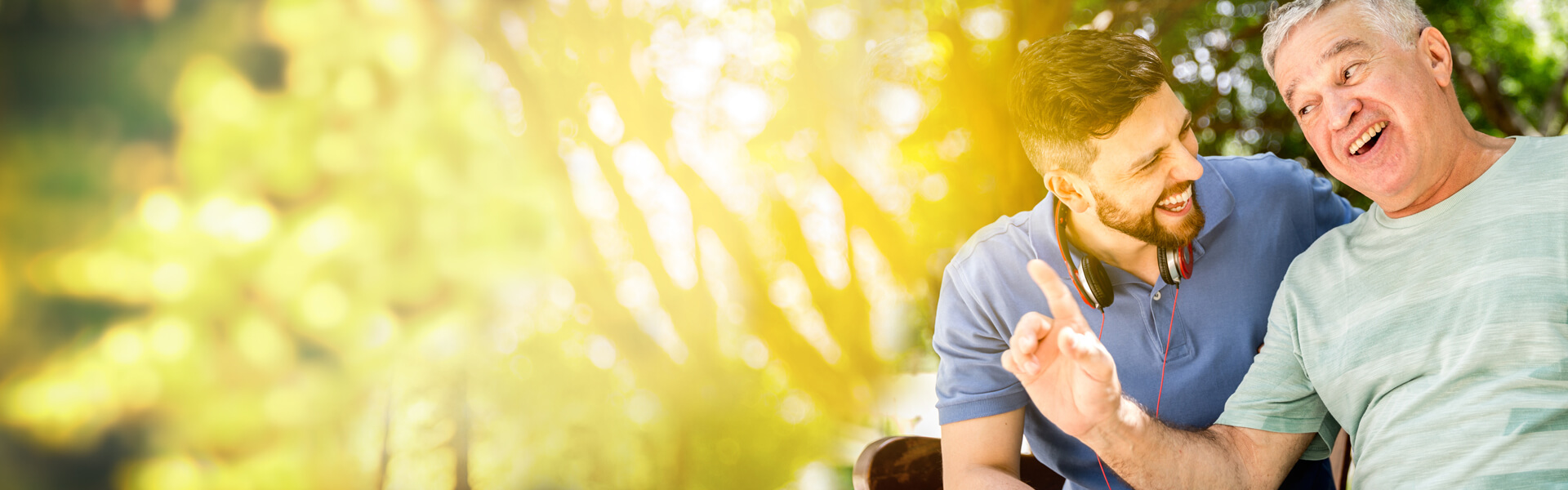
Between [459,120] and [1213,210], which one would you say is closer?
[1213,210]

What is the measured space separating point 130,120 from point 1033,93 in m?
2.72

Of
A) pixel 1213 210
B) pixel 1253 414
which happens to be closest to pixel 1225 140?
pixel 1213 210

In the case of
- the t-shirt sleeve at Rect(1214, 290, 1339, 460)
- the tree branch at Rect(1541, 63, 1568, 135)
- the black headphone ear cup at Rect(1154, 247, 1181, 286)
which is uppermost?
the black headphone ear cup at Rect(1154, 247, 1181, 286)

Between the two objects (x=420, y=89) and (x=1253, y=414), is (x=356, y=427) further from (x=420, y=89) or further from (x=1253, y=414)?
(x=1253, y=414)

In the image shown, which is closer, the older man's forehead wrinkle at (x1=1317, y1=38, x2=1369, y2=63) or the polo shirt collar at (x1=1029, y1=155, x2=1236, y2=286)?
the older man's forehead wrinkle at (x1=1317, y1=38, x2=1369, y2=63)

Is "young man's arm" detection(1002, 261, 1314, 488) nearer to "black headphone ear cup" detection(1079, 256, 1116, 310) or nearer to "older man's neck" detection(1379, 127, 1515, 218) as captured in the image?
"black headphone ear cup" detection(1079, 256, 1116, 310)

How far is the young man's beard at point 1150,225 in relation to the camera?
51.8 inches

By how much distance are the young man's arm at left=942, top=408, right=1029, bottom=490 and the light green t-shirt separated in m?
0.34

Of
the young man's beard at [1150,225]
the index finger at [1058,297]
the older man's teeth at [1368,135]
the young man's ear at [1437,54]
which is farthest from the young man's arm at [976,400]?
the young man's ear at [1437,54]

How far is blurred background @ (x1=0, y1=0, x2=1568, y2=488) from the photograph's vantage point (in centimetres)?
234

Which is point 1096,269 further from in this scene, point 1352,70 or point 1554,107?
point 1554,107

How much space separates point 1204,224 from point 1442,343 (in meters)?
0.39

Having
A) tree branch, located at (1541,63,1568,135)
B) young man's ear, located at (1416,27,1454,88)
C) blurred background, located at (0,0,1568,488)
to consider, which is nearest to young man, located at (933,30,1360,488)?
young man's ear, located at (1416,27,1454,88)

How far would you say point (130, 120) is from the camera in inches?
93.9
